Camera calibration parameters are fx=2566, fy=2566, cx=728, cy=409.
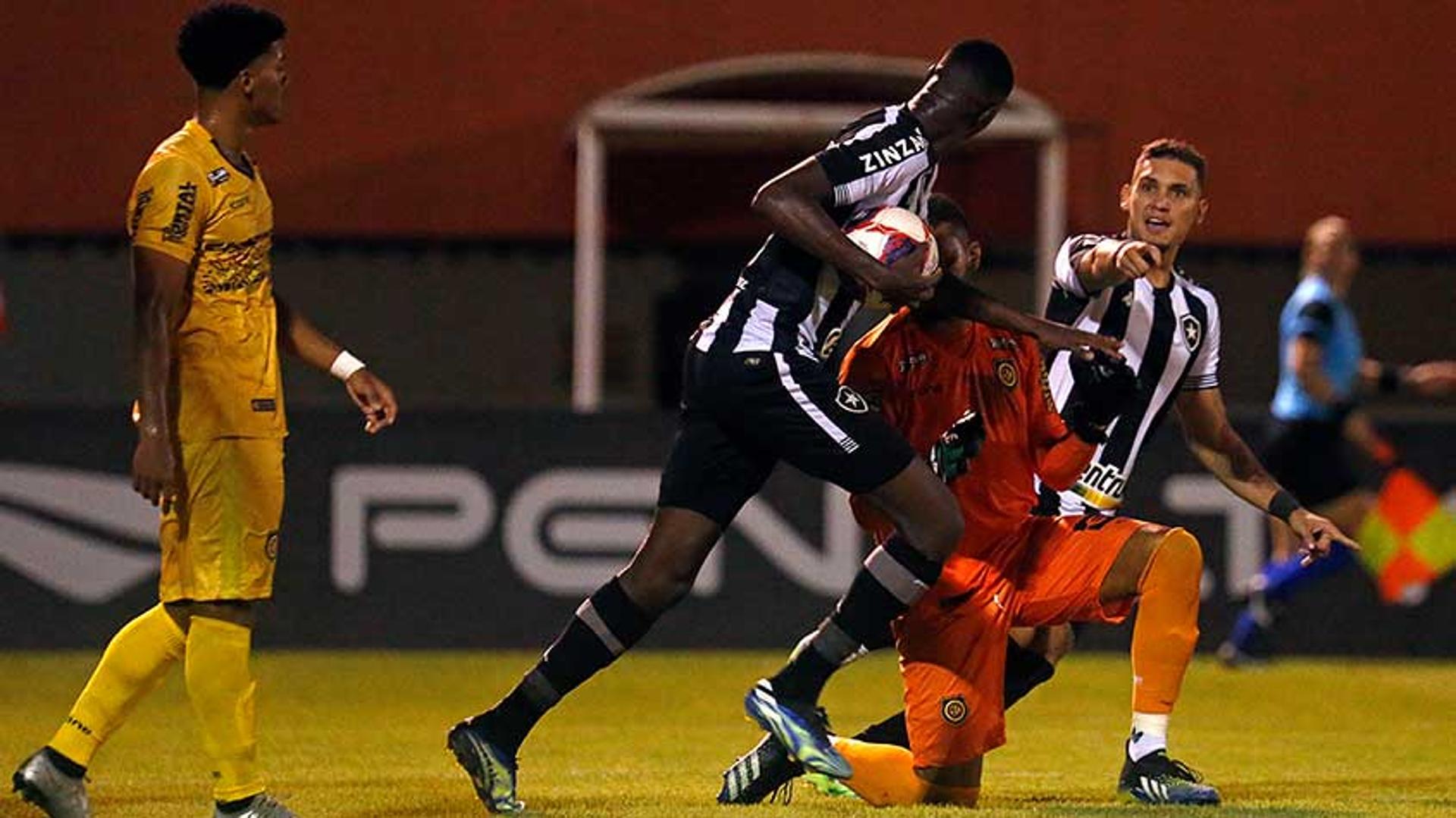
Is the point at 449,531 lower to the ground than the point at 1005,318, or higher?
lower

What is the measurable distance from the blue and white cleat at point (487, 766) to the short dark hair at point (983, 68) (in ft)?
7.35

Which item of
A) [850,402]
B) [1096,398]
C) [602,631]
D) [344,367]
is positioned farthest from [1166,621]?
[344,367]

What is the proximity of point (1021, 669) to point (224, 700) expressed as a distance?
8.29ft

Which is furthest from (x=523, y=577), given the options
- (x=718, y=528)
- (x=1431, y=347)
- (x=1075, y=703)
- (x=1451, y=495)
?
(x=1431, y=347)

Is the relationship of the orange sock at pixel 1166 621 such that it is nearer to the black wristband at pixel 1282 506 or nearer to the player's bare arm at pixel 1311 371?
the black wristband at pixel 1282 506

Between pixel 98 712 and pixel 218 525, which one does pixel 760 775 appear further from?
pixel 98 712

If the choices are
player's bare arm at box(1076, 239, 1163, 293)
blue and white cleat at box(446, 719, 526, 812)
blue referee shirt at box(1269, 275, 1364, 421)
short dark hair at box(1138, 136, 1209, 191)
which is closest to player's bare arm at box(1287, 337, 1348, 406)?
blue referee shirt at box(1269, 275, 1364, 421)

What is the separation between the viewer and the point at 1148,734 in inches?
290

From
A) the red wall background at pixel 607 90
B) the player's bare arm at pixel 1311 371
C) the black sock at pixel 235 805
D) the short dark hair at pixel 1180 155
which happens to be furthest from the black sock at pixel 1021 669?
the red wall background at pixel 607 90

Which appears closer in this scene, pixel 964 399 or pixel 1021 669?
pixel 964 399

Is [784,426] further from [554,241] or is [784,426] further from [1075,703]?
[554,241]

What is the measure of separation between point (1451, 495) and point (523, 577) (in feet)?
15.9

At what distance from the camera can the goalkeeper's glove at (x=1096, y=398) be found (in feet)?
25.2

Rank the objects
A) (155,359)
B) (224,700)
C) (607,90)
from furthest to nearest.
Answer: (607,90), (224,700), (155,359)
